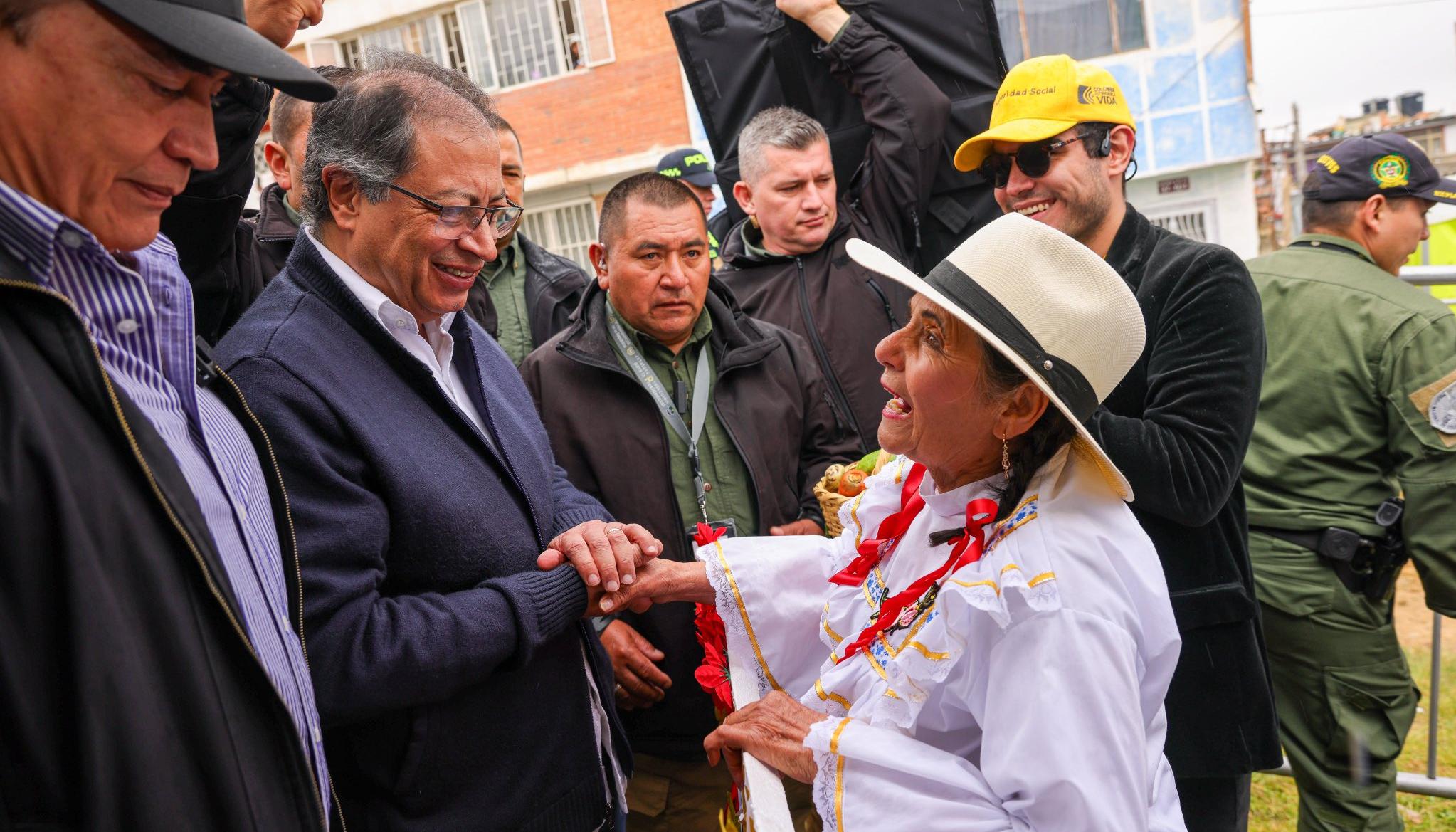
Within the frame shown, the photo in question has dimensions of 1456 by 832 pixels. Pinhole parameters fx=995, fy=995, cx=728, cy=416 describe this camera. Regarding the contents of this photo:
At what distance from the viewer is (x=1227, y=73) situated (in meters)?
15.5

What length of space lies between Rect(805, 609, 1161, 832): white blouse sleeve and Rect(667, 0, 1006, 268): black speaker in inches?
106

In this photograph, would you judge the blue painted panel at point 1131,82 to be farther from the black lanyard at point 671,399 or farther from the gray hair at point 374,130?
the gray hair at point 374,130

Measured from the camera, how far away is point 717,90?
4.34 metres

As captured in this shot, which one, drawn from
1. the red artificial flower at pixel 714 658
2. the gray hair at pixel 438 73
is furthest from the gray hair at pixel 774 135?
the red artificial flower at pixel 714 658

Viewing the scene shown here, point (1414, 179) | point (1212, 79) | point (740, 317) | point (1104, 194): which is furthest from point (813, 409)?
point (1212, 79)

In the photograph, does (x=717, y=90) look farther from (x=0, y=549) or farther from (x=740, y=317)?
(x=0, y=549)

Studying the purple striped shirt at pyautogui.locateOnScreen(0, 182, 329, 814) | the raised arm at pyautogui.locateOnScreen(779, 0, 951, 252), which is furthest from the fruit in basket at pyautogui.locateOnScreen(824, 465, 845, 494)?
the purple striped shirt at pyautogui.locateOnScreen(0, 182, 329, 814)

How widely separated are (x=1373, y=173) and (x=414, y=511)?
13.2ft

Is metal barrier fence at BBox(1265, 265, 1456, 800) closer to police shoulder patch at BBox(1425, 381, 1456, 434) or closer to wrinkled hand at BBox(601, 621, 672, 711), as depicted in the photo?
police shoulder patch at BBox(1425, 381, 1456, 434)

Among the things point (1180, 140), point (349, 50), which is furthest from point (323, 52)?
point (1180, 140)

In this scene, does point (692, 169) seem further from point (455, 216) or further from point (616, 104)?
point (616, 104)

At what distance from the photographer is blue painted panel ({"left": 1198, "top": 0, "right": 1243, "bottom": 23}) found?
599 inches

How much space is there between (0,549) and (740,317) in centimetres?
247

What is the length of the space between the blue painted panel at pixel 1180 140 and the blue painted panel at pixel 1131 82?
0.38 meters
